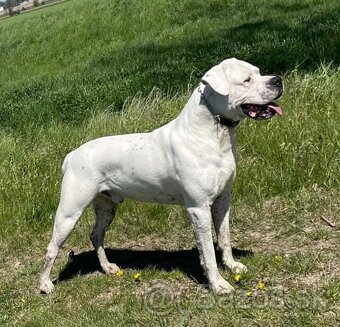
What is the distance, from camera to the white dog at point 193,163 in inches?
164

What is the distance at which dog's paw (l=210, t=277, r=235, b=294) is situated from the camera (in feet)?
14.4

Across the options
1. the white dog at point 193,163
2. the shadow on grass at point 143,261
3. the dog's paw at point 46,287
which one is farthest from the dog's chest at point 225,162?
the dog's paw at point 46,287

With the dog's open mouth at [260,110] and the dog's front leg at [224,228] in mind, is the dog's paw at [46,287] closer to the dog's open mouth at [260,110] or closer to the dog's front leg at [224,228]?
the dog's front leg at [224,228]

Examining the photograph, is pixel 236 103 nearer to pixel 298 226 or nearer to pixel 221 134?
pixel 221 134

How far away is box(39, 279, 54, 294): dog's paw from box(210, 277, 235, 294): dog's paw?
1524mm

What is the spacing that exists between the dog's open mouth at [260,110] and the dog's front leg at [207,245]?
2.52ft

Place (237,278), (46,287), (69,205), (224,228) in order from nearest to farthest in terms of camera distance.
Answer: (237,278), (224,228), (69,205), (46,287)

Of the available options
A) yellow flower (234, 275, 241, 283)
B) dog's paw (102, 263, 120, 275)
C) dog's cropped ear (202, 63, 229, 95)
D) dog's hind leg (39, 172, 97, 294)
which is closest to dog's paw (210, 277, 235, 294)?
yellow flower (234, 275, 241, 283)

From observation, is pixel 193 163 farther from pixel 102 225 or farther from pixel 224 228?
pixel 102 225

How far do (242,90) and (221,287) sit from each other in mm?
1496

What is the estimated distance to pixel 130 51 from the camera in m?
17.5

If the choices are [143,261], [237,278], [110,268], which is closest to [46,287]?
[110,268]

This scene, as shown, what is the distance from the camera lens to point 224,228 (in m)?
4.73

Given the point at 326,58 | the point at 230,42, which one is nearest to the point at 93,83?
the point at 230,42
